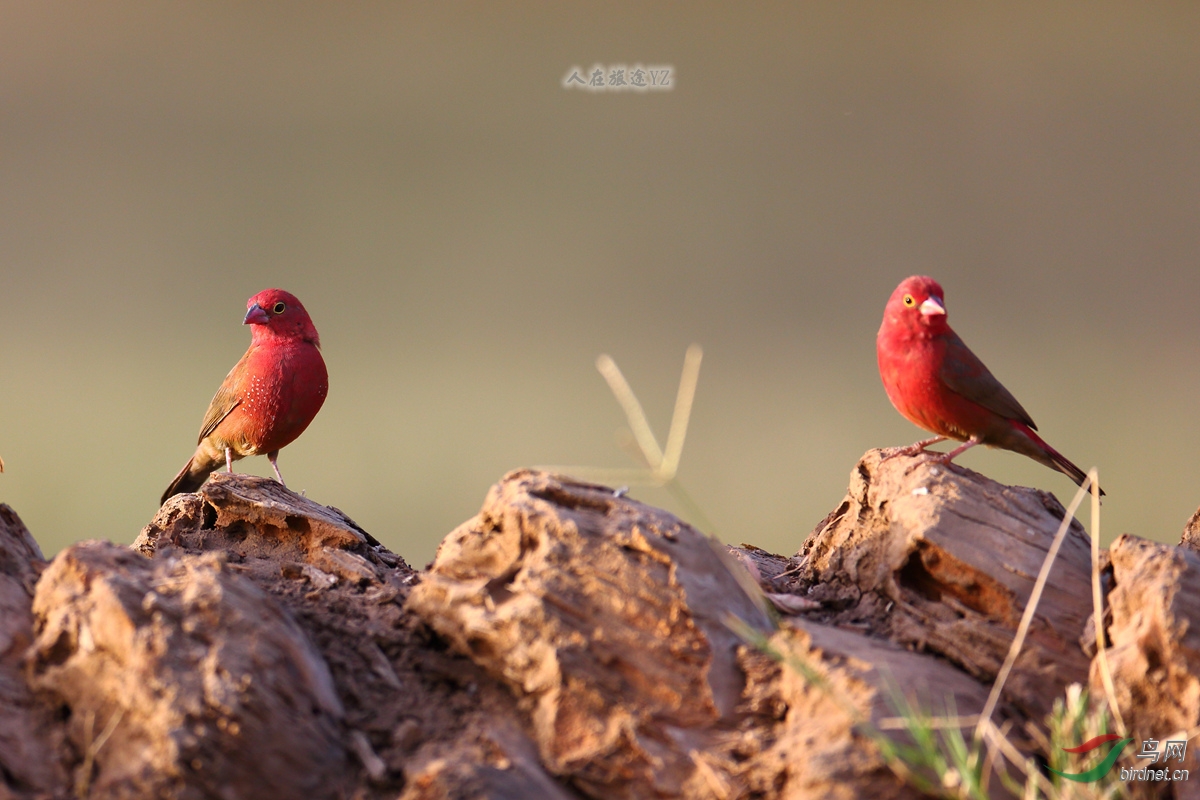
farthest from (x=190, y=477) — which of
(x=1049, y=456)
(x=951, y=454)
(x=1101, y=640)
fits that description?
(x=1101, y=640)

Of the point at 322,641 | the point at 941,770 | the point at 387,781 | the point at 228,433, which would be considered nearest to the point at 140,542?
the point at 228,433

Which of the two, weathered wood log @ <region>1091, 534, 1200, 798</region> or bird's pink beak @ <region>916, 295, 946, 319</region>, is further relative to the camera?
bird's pink beak @ <region>916, 295, 946, 319</region>

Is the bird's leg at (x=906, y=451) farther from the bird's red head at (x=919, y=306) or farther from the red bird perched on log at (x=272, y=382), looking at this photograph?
the red bird perched on log at (x=272, y=382)

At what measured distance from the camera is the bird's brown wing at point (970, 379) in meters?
2.81

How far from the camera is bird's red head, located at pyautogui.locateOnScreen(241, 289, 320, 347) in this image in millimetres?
3748

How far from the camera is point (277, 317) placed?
3781 millimetres

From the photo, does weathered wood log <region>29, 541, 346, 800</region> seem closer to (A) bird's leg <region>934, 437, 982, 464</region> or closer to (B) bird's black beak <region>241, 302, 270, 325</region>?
(A) bird's leg <region>934, 437, 982, 464</region>

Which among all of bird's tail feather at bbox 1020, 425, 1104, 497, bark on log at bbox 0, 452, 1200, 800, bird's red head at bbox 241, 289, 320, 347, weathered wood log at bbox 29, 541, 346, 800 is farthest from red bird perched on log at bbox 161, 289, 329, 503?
bird's tail feather at bbox 1020, 425, 1104, 497

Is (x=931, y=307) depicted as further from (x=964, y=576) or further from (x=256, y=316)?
(x=256, y=316)

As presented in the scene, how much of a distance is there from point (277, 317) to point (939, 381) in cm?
242

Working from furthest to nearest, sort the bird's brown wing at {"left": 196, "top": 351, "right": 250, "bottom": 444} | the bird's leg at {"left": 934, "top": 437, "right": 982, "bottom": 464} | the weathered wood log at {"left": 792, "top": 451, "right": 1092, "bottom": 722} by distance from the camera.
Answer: the bird's brown wing at {"left": 196, "top": 351, "right": 250, "bottom": 444}, the bird's leg at {"left": 934, "top": 437, "right": 982, "bottom": 464}, the weathered wood log at {"left": 792, "top": 451, "right": 1092, "bottom": 722}

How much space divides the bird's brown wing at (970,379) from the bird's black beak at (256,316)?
244cm

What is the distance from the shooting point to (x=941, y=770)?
1.71 m

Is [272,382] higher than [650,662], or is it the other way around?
[272,382]
